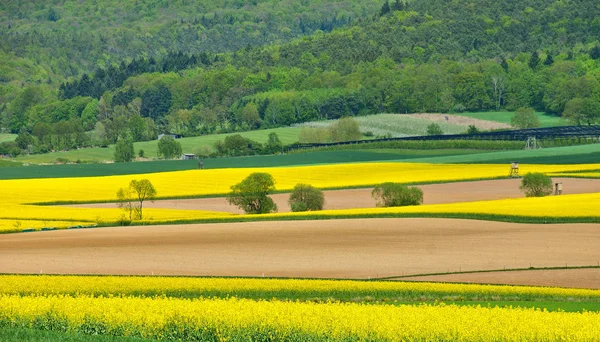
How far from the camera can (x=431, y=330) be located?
105ft

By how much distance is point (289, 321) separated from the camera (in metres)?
33.0

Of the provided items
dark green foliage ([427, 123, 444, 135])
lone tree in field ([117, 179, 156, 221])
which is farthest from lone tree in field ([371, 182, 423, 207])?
dark green foliage ([427, 123, 444, 135])

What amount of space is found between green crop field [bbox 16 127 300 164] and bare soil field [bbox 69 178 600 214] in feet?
213

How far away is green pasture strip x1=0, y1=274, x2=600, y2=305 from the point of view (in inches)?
1730

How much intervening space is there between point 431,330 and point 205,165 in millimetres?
99083

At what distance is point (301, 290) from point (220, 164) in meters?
85.7

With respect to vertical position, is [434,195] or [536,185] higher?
[536,185]

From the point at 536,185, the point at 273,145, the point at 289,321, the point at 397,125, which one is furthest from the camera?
the point at 397,125

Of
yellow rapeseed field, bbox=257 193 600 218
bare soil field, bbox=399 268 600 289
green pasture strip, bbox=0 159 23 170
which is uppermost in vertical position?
green pasture strip, bbox=0 159 23 170

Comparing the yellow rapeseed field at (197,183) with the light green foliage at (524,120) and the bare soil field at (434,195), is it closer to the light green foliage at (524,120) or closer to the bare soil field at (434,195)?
the bare soil field at (434,195)

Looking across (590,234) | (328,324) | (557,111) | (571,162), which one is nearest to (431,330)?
(328,324)

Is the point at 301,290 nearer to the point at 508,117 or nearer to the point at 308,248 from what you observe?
the point at 308,248

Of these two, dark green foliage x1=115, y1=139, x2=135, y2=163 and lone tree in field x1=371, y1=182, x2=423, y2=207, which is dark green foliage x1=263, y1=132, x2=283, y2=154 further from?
lone tree in field x1=371, y1=182, x2=423, y2=207

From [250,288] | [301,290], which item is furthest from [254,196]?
[301,290]
